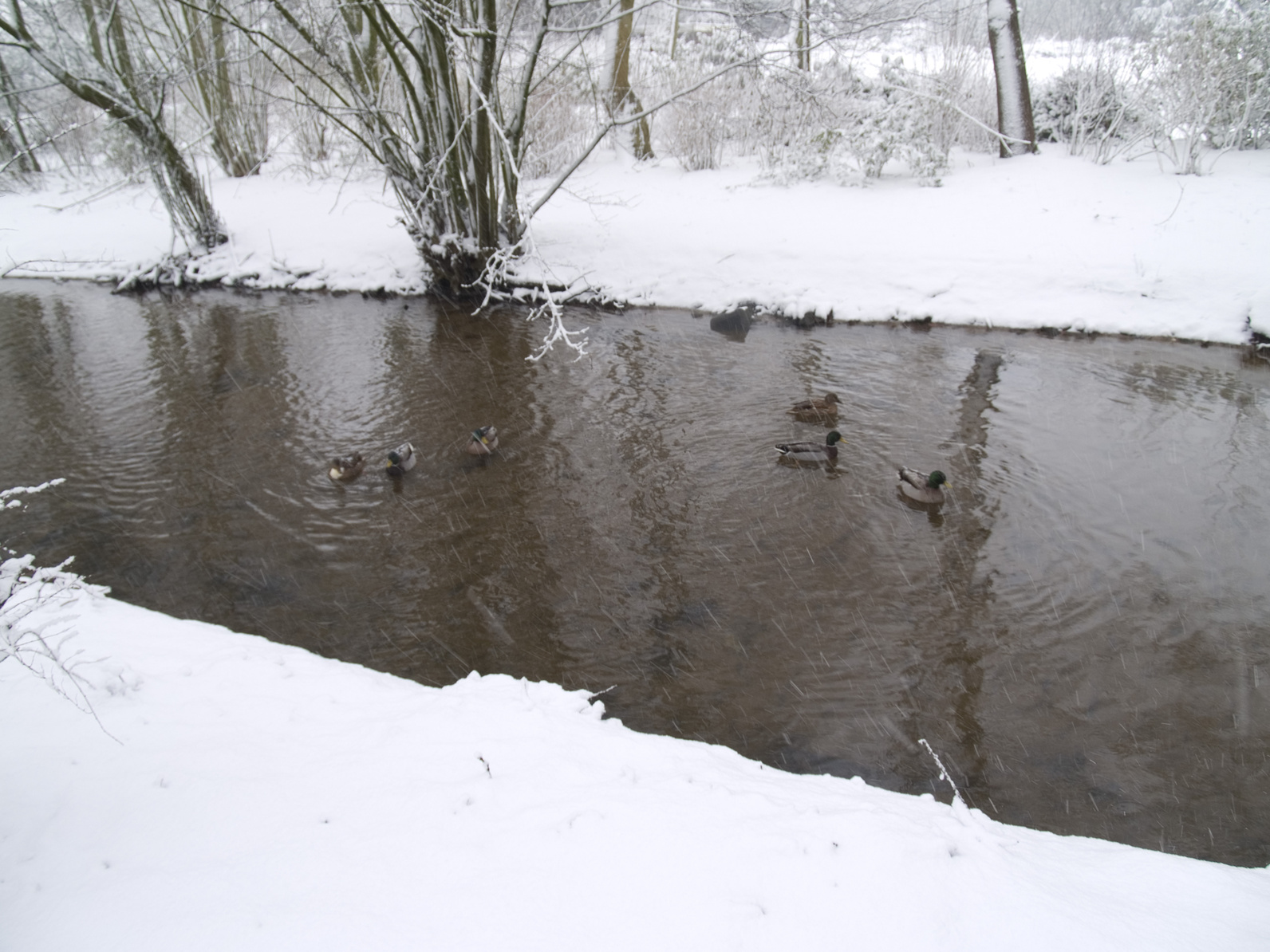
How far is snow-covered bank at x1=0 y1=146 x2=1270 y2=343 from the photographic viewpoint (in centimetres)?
1155

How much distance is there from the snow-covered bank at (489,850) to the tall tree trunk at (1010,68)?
51.8 ft

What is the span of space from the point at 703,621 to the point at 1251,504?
5760 millimetres

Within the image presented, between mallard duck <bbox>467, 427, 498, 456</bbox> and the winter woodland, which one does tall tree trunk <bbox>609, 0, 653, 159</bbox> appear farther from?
mallard duck <bbox>467, 427, 498, 456</bbox>

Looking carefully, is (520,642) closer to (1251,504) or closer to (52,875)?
(52,875)

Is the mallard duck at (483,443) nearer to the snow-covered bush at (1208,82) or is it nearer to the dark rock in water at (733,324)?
the dark rock in water at (733,324)

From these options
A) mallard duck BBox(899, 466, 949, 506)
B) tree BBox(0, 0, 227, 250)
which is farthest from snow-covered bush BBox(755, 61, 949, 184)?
tree BBox(0, 0, 227, 250)

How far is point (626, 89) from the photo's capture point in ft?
61.0

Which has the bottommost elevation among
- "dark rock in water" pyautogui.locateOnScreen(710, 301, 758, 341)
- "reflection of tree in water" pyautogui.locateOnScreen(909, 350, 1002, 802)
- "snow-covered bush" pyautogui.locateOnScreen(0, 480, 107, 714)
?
"reflection of tree in water" pyautogui.locateOnScreen(909, 350, 1002, 802)

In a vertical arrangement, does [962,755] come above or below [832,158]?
below

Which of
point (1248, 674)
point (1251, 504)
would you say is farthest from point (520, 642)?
point (1251, 504)

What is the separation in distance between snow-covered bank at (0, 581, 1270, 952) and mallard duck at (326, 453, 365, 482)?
11.3 ft

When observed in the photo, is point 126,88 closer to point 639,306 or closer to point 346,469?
point 639,306

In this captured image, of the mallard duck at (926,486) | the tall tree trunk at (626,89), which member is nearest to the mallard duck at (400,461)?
the mallard duck at (926,486)

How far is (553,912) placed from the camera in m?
2.85
